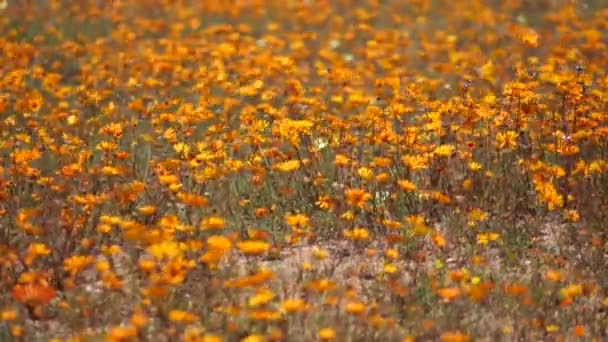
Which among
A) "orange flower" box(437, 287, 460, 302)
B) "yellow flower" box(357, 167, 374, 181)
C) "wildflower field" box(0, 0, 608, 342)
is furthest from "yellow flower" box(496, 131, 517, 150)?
"orange flower" box(437, 287, 460, 302)

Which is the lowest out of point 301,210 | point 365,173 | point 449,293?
point 301,210

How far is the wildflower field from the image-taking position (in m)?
4.88

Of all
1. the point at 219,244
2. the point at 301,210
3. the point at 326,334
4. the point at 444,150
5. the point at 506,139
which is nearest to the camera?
the point at 326,334

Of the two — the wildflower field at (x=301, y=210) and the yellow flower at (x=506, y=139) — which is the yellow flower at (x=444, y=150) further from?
the yellow flower at (x=506, y=139)

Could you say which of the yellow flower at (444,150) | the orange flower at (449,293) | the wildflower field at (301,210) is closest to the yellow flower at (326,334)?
the wildflower field at (301,210)

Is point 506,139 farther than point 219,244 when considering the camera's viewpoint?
Yes

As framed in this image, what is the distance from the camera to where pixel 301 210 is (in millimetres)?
6336

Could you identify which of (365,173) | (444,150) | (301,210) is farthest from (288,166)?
(444,150)

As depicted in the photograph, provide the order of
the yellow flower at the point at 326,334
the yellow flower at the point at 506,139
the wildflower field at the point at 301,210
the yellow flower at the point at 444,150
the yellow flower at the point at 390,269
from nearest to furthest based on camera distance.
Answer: the yellow flower at the point at 326,334, the wildflower field at the point at 301,210, the yellow flower at the point at 390,269, the yellow flower at the point at 444,150, the yellow flower at the point at 506,139

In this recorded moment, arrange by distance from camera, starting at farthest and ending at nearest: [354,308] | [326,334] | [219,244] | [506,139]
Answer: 1. [506,139]
2. [219,244]
3. [354,308]
4. [326,334]

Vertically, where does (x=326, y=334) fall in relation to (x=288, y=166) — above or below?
below

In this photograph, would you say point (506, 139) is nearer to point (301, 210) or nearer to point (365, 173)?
point (365, 173)

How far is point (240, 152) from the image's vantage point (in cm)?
757

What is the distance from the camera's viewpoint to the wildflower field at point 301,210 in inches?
192
